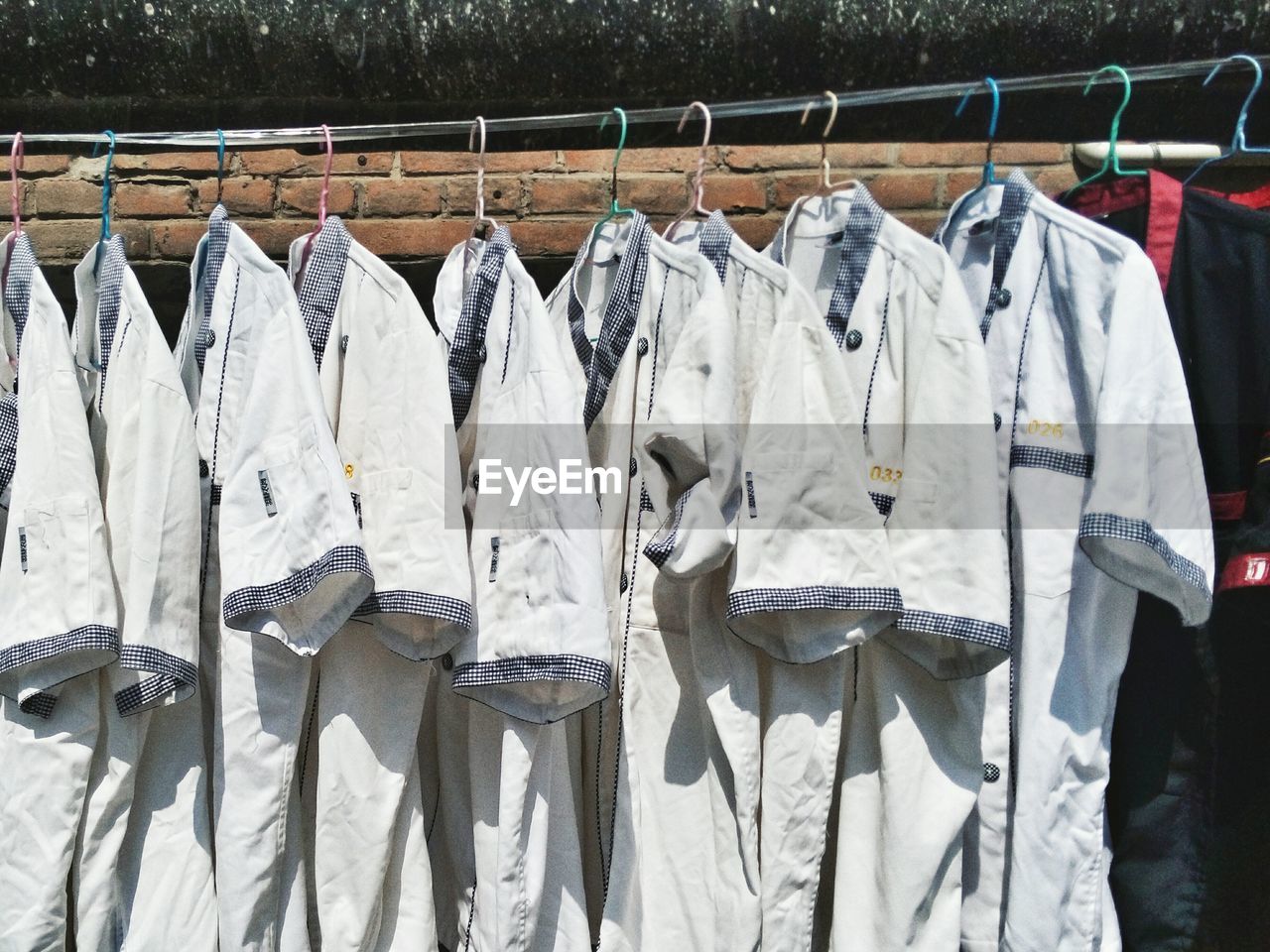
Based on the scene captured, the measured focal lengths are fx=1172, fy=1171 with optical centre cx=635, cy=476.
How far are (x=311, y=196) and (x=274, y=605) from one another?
0.95 meters

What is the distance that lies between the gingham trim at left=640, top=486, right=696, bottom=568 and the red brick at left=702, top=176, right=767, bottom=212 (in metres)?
0.78

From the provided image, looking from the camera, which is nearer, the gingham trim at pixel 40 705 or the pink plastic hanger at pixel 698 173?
the gingham trim at pixel 40 705

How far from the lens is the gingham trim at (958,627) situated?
143 centimetres

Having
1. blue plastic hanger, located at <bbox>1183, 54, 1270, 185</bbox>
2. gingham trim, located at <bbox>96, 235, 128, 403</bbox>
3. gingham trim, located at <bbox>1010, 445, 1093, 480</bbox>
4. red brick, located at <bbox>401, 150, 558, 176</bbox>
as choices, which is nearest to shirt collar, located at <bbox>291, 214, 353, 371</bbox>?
gingham trim, located at <bbox>96, 235, 128, 403</bbox>

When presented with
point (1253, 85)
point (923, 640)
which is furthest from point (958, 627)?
point (1253, 85)

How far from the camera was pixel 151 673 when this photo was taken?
57.3 inches

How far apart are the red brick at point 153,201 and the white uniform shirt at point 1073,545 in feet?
4.72

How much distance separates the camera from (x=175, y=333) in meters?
2.19

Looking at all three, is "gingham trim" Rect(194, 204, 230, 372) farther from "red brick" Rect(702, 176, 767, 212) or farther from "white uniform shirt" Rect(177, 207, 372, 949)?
"red brick" Rect(702, 176, 767, 212)

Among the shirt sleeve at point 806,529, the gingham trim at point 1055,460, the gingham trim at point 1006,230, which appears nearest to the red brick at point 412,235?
the shirt sleeve at point 806,529

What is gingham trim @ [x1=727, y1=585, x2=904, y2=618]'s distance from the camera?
1414mm

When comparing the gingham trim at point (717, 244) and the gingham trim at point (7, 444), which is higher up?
the gingham trim at point (717, 244)

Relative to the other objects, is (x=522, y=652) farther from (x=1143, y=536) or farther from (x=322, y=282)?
(x=1143, y=536)

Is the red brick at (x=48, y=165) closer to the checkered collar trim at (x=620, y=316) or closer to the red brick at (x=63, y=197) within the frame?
the red brick at (x=63, y=197)
